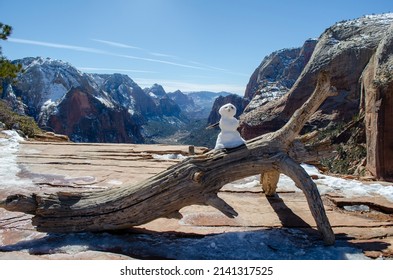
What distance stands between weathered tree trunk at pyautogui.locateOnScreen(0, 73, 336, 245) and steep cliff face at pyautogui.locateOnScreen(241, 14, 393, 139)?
38.3m

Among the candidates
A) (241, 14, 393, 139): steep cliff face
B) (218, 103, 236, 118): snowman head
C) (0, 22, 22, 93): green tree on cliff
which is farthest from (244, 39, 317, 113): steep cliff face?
(218, 103, 236, 118): snowman head

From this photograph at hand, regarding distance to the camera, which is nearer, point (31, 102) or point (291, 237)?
point (291, 237)

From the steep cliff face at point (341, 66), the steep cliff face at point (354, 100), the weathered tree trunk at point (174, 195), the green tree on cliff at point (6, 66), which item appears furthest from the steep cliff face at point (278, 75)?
the weathered tree trunk at point (174, 195)

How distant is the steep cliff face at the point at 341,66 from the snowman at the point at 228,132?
3823 centimetres

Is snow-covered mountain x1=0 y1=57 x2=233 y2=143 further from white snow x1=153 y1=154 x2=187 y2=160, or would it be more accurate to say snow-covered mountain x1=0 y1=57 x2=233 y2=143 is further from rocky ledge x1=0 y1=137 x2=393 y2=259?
rocky ledge x1=0 y1=137 x2=393 y2=259

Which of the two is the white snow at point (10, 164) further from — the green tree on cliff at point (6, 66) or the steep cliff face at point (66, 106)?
the steep cliff face at point (66, 106)

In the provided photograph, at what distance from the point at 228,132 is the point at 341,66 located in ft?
142

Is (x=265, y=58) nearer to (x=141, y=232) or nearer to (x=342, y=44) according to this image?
(x=342, y=44)

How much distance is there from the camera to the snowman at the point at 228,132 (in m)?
4.43

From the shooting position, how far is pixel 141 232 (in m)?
4.61

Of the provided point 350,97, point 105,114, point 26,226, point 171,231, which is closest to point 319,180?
point 171,231

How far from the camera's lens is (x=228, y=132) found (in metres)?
4.47

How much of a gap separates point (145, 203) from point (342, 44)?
1816 inches

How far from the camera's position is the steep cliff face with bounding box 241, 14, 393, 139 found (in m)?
40.7
